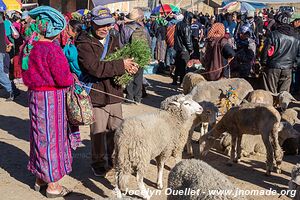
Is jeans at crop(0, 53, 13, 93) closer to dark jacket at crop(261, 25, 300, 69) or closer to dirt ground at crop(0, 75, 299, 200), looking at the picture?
dirt ground at crop(0, 75, 299, 200)

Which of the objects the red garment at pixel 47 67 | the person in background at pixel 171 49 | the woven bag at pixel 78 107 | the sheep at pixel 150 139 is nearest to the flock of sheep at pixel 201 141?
the sheep at pixel 150 139

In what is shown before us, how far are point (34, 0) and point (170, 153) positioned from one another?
3099cm

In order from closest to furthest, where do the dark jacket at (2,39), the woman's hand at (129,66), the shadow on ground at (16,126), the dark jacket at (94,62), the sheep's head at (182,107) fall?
1. the dark jacket at (94,62)
2. the woman's hand at (129,66)
3. the sheep's head at (182,107)
4. the shadow on ground at (16,126)
5. the dark jacket at (2,39)

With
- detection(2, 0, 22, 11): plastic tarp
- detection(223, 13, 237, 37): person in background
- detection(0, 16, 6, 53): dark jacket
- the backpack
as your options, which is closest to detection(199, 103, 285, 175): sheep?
the backpack

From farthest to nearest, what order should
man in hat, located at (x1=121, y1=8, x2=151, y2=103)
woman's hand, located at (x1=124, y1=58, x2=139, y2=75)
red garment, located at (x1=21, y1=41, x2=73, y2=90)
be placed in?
man in hat, located at (x1=121, y1=8, x2=151, y2=103) < woman's hand, located at (x1=124, y1=58, x2=139, y2=75) < red garment, located at (x1=21, y1=41, x2=73, y2=90)

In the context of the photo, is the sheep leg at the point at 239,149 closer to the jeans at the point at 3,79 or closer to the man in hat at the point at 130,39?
the man in hat at the point at 130,39

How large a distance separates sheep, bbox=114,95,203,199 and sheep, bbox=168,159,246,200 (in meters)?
0.86

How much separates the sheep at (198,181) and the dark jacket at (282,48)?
4418mm

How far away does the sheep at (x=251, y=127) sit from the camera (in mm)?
5375

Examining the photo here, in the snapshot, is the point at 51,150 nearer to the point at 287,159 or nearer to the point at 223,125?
the point at 223,125

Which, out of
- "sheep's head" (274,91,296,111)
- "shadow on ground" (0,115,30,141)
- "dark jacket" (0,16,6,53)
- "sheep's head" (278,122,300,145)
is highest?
"dark jacket" (0,16,6,53)

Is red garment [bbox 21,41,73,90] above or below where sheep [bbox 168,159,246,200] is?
above

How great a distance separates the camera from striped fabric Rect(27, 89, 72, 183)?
4586 millimetres

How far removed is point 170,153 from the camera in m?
5.14
